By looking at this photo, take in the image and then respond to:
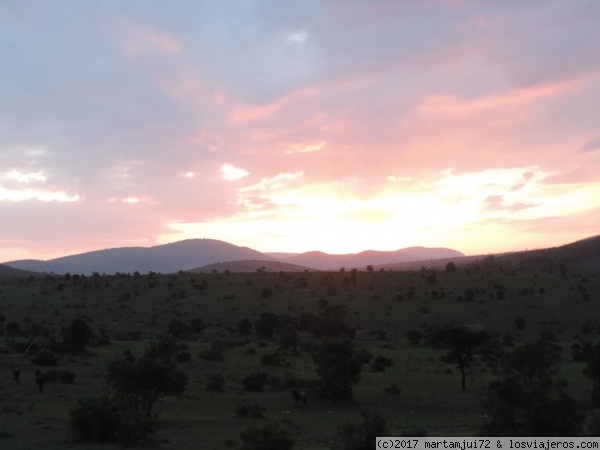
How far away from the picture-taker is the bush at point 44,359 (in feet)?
120

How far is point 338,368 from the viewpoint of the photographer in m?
28.9

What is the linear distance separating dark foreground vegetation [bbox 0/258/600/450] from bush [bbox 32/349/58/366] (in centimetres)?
8

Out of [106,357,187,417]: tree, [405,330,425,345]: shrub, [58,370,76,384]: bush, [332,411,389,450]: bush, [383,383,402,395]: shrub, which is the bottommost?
[383,383,402,395]: shrub

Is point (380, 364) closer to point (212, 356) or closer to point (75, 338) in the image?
point (212, 356)

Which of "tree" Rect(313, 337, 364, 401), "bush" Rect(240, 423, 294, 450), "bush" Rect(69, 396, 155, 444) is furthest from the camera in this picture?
→ "tree" Rect(313, 337, 364, 401)

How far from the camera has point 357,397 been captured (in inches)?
1171

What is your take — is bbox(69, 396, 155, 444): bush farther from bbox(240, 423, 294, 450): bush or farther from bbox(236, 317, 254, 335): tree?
bbox(236, 317, 254, 335): tree

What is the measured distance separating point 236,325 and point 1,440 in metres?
46.7

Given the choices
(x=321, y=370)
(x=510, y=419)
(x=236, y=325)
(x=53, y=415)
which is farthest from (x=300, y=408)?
(x=236, y=325)

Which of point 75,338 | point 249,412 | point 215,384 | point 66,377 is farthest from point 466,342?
point 75,338

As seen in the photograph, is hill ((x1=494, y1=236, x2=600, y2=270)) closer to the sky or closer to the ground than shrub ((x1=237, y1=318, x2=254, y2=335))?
closer to the sky

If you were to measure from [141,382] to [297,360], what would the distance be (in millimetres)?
23317

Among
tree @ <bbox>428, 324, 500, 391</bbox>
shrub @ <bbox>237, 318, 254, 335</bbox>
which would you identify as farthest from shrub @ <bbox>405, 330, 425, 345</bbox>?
tree @ <bbox>428, 324, 500, 391</bbox>

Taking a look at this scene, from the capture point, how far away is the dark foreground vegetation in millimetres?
18359
